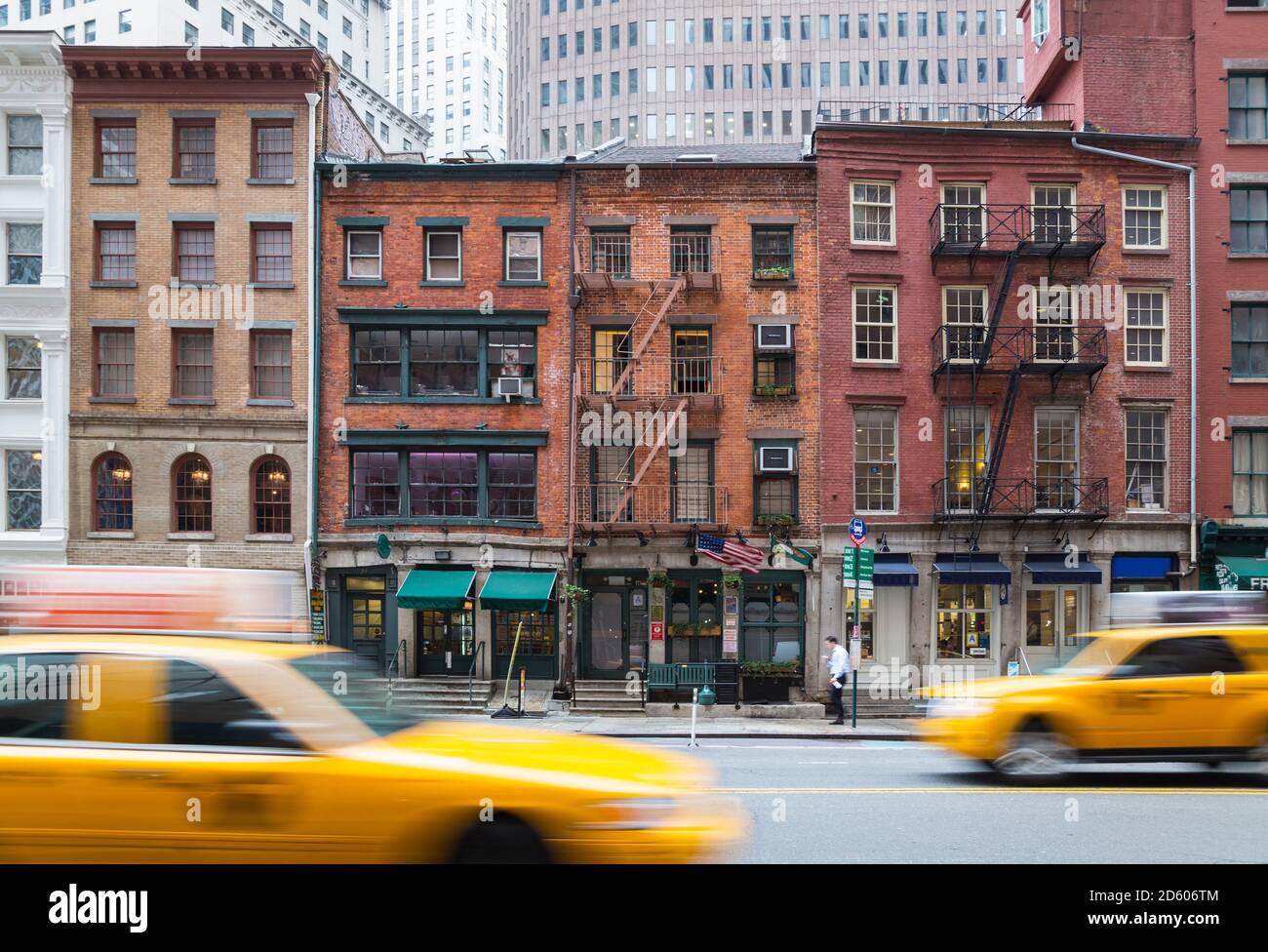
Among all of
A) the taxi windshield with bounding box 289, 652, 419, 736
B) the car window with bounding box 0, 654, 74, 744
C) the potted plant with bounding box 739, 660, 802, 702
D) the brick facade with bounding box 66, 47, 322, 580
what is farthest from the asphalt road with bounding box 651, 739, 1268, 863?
the brick facade with bounding box 66, 47, 322, 580

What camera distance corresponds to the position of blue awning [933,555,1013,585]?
80.2 feet

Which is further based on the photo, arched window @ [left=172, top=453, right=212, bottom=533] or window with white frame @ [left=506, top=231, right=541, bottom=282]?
window with white frame @ [left=506, top=231, right=541, bottom=282]

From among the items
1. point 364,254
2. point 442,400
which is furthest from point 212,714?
point 364,254

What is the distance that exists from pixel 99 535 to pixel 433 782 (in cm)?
2344

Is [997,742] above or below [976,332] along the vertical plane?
below

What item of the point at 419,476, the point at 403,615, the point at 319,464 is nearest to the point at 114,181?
the point at 319,464

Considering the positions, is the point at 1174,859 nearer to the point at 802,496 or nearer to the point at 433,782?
the point at 433,782

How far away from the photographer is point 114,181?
84.3ft

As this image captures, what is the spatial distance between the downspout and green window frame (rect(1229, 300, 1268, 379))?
17756 millimetres

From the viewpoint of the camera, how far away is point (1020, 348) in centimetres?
2512

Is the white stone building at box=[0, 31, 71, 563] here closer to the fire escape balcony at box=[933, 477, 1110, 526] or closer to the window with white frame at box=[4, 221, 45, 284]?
the window with white frame at box=[4, 221, 45, 284]

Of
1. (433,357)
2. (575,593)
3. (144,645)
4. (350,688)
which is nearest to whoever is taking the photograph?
(144,645)

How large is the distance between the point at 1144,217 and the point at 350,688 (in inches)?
1033

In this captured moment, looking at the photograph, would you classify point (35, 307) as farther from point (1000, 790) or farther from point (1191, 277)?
point (1191, 277)
